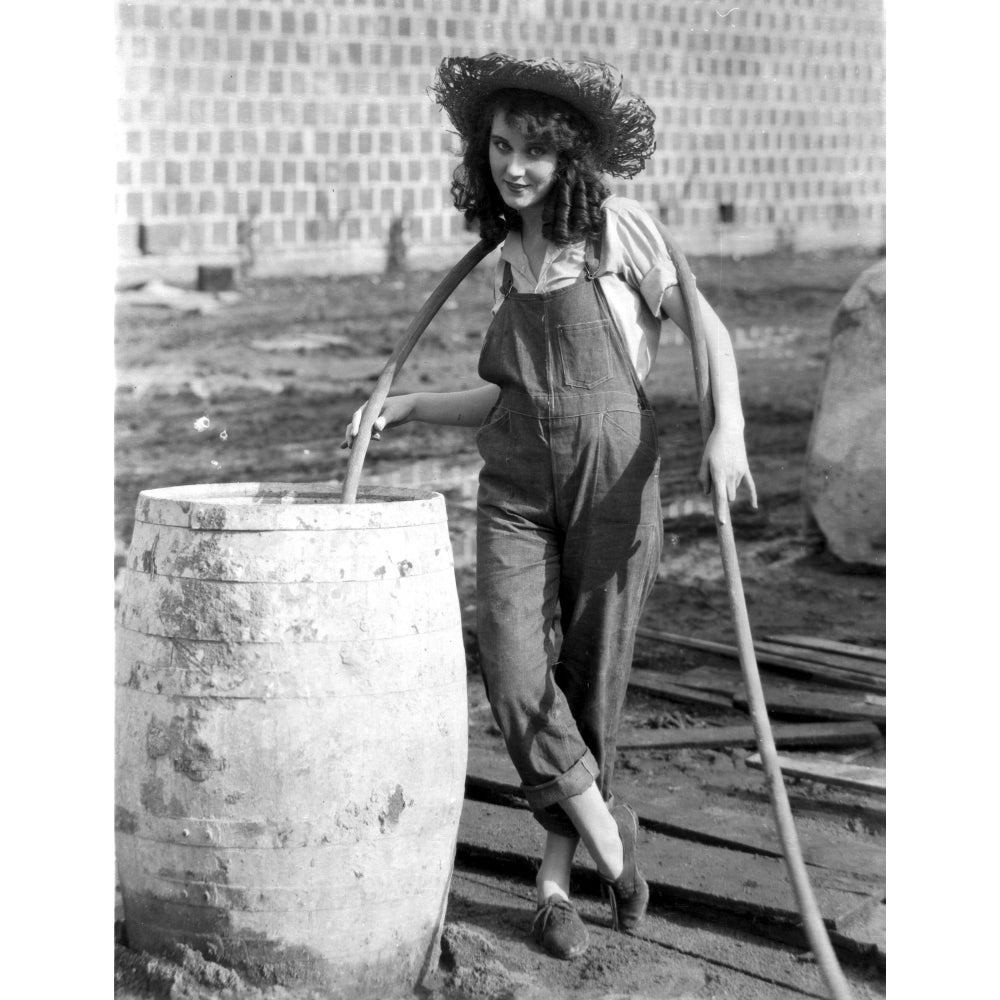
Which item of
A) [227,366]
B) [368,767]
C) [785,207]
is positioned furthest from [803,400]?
[368,767]

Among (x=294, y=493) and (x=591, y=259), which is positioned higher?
(x=591, y=259)

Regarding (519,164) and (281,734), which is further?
(519,164)

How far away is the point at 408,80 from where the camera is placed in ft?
17.3

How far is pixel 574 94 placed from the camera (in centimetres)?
329

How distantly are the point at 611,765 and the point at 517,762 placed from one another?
0.30 metres

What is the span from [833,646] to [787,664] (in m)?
0.33

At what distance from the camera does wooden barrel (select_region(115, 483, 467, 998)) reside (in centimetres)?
286

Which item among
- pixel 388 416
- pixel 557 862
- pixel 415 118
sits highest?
pixel 415 118

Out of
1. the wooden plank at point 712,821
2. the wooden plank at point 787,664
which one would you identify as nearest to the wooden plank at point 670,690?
the wooden plank at point 787,664

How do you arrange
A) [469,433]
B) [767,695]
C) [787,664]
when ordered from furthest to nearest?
[469,433] < [787,664] < [767,695]

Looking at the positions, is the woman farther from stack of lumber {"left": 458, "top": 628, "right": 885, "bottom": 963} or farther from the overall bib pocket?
stack of lumber {"left": 458, "top": 628, "right": 885, "bottom": 963}

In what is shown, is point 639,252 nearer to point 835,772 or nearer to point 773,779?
point 773,779

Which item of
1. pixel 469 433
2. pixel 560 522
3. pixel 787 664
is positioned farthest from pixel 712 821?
pixel 469 433

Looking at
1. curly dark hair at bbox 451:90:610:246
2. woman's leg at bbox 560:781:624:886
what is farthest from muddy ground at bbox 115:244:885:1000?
curly dark hair at bbox 451:90:610:246
